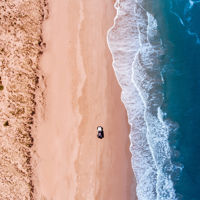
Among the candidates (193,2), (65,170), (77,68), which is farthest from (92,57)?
(193,2)

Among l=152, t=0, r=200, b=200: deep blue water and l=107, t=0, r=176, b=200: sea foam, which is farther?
l=152, t=0, r=200, b=200: deep blue water

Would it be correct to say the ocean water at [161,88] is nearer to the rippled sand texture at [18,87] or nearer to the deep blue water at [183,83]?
the deep blue water at [183,83]

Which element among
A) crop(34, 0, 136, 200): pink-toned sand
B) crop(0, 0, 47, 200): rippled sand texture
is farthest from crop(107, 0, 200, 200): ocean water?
crop(0, 0, 47, 200): rippled sand texture

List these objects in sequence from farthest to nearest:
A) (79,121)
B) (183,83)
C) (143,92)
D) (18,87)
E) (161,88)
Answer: (183,83) → (161,88) → (143,92) → (18,87) → (79,121)

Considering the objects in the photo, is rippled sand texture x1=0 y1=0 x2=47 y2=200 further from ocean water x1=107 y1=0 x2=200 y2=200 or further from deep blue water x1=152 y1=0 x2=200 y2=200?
deep blue water x1=152 y1=0 x2=200 y2=200

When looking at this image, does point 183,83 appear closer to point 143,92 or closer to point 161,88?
point 161,88

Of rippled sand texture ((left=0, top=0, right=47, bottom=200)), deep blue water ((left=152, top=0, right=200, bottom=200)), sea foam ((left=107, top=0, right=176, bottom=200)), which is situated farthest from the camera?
deep blue water ((left=152, top=0, right=200, bottom=200))

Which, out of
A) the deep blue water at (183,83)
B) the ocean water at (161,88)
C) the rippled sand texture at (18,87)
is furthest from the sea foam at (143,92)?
the rippled sand texture at (18,87)

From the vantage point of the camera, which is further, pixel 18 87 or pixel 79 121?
pixel 18 87

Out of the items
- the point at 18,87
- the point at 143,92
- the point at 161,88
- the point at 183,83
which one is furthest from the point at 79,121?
the point at 183,83
